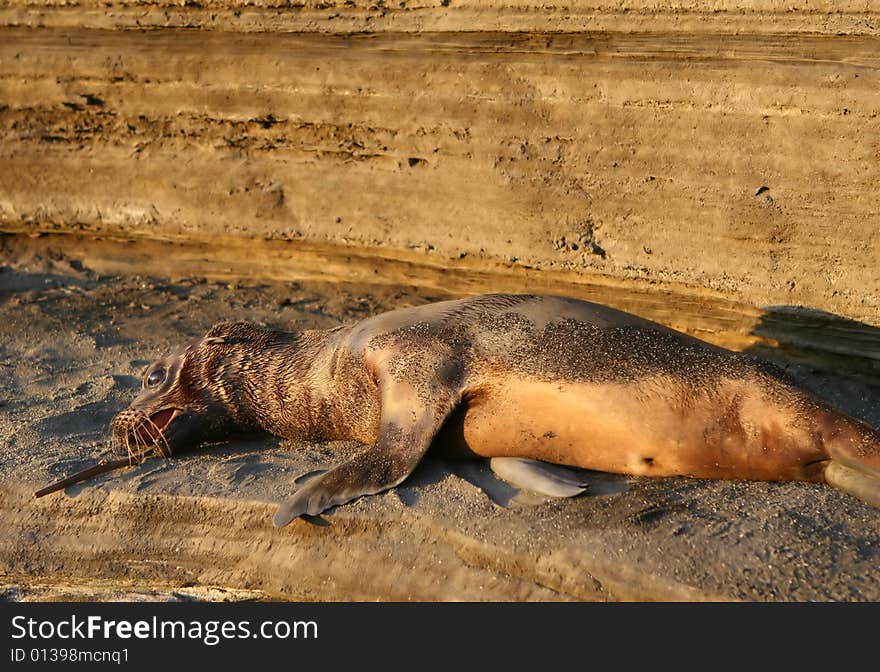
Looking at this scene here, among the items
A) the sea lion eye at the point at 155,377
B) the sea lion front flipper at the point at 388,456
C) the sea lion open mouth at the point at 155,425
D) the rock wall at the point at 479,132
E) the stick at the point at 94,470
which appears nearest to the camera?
the sea lion front flipper at the point at 388,456

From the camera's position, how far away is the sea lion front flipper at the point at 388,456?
390cm

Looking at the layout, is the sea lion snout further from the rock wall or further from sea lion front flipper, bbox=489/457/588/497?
the rock wall

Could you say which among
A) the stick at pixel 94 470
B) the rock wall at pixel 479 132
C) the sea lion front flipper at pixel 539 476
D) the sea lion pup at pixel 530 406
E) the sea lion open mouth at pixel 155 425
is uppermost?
the rock wall at pixel 479 132

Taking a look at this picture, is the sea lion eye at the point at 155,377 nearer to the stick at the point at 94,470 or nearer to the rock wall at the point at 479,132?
the stick at the point at 94,470

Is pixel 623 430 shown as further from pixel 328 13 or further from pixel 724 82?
pixel 328 13

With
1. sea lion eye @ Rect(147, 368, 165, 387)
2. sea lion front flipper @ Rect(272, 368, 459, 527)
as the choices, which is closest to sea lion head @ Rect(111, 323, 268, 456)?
sea lion eye @ Rect(147, 368, 165, 387)

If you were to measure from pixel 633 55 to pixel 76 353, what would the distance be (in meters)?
3.18

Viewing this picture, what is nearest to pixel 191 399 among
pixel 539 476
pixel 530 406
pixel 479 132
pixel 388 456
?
pixel 388 456

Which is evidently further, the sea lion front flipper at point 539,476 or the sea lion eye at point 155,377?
the sea lion eye at point 155,377

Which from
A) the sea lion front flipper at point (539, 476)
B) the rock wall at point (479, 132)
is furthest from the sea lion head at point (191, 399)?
the rock wall at point (479, 132)

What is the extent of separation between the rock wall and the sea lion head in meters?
1.52

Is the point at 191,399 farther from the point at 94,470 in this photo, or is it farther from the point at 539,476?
the point at 539,476

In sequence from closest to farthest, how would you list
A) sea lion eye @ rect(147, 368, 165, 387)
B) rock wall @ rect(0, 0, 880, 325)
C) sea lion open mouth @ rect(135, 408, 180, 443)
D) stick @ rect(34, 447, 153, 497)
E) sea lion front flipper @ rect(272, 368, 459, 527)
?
sea lion front flipper @ rect(272, 368, 459, 527), stick @ rect(34, 447, 153, 497), sea lion open mouth @ rect(135, 408, 180, 443), sea lion eye @ rect(147, 368, 165, 387), rock wall @ rect(0, 0, 880, 325)

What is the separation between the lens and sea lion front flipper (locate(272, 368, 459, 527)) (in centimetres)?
390
